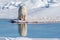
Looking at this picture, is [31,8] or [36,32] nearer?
[36,32]

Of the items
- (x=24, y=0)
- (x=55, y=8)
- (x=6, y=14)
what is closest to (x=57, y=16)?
(x=55, y=8)

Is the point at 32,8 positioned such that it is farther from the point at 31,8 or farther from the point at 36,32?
the point at 36,32

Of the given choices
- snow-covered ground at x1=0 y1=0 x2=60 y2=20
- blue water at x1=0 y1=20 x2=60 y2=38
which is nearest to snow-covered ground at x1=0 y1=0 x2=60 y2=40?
snow-covered ground at x1=0 y1=0 x2=60 y2=20

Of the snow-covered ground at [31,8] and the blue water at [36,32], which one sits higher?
the snow-covered ground at [31,8]

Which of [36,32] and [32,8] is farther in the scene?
[32,8]

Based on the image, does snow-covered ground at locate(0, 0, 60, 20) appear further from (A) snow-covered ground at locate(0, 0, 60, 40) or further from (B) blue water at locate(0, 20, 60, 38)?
(B) blue water at locate(0, 20, 60, 38)

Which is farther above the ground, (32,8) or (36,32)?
(32,8)

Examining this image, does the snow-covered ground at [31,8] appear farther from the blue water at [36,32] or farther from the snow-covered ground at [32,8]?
the blue water at [36,32]

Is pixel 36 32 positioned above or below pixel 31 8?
below

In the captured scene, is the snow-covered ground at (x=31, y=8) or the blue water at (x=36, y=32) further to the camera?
the snow-covered ground at (x=31, y=8)

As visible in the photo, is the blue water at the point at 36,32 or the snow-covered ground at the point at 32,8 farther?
the snow-covered ground at the point at 32,8

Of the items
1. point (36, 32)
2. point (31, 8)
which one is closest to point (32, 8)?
point (31, 8)

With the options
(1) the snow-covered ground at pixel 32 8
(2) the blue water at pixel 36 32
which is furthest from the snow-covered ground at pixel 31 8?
(2) the blue water at pixel 36 32
